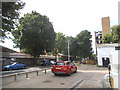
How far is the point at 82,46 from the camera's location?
52.0 metres

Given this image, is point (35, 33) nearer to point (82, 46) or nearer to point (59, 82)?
point (59, 82)

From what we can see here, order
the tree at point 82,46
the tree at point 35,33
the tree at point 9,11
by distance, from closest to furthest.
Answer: the tree at point 9,11, the tree at point 35,33, the tree at point 82,46

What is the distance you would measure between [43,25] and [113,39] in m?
22.7

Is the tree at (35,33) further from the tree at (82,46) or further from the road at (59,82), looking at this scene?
the tree at (82,46)

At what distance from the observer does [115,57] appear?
6688 mm

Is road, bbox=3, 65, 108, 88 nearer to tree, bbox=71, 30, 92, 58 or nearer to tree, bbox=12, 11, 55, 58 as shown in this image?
tree, bbox=12, 11, 55, 58

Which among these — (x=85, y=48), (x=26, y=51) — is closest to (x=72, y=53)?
(x=85, y=48)

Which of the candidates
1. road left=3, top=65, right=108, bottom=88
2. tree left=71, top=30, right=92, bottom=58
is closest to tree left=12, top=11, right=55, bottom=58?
road left=3, top=65, right=108, bottom=88

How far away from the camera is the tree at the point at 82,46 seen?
5228cm

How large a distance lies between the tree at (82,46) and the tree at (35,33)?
21025 mm

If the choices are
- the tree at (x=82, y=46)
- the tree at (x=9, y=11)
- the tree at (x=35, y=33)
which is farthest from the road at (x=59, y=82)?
the tree at (x=82, y=46)

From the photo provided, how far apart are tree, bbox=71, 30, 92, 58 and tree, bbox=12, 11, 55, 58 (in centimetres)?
2103

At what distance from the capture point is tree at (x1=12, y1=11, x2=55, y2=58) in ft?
102

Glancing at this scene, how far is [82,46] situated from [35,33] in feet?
82.8
